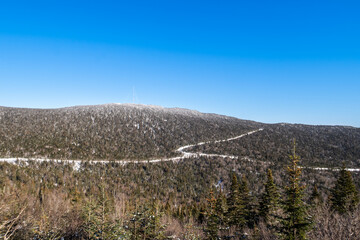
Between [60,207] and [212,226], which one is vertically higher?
[60,207]

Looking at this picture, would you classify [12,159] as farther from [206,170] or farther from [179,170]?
[206,170]

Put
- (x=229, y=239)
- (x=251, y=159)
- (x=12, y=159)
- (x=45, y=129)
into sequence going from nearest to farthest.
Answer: (x=229, y=239)
(x=12, y=159)
(x=251, y=159)
(x=45, y=129)

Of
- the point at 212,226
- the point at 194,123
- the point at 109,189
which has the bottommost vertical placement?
the point at 109,189

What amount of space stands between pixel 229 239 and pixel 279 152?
3509cm

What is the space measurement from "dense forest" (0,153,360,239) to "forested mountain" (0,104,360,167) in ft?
18.2

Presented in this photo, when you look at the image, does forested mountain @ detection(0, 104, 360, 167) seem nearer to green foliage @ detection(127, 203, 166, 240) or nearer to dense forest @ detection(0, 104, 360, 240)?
dense forest @ detection(0, 104, 360, 240)

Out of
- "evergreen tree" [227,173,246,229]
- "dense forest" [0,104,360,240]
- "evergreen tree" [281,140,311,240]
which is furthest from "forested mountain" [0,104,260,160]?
"evergreen tree" [281,140,311,240]

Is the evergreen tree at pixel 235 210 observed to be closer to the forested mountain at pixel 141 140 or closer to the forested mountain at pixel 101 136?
the forested mountain at pixel 141 140

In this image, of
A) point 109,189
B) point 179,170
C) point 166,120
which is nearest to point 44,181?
point 109,189

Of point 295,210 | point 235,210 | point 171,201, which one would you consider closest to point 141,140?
point 171,201

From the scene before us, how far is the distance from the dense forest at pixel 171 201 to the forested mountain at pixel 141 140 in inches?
218

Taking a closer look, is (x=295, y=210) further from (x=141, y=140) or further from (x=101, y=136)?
(x=101, y=136)

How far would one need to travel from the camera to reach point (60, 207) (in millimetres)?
9445

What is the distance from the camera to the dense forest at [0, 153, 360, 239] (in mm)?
6523
